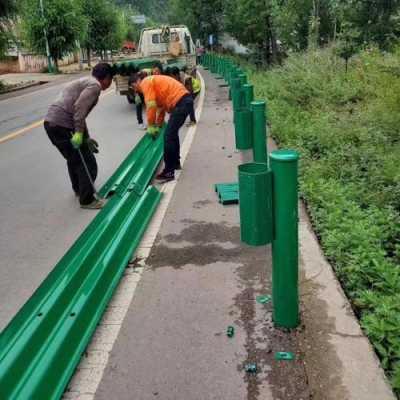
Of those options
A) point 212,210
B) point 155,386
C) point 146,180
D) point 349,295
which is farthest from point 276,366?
point 146,180

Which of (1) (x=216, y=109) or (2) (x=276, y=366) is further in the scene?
(1) (x=216, y=109)

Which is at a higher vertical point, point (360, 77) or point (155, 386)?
point (360, 77)

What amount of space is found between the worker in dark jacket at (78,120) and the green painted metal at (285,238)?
11.1 ft

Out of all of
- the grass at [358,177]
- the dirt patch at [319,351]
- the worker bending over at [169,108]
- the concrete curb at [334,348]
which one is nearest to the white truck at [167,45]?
the grass at [358,177]

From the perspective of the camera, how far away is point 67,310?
3.51 meters

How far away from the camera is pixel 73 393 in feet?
9.36

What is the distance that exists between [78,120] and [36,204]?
1.39 meters

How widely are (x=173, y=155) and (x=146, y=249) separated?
2593 millimetres

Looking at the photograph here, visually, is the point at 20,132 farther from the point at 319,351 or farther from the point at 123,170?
the point at 319,351

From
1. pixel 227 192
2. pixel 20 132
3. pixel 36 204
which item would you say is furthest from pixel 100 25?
pixel 227 192

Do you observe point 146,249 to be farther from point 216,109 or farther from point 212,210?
point 216,109

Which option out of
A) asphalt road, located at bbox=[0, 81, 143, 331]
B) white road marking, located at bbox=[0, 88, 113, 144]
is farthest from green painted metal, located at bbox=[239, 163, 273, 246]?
white road marking, located at bbox=[0, 88, 113, 144]

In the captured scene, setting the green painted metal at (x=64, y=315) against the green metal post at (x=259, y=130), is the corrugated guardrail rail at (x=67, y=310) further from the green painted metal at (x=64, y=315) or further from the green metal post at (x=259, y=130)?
the green metal post at (x=259, y=130)

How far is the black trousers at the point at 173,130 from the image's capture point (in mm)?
7004
